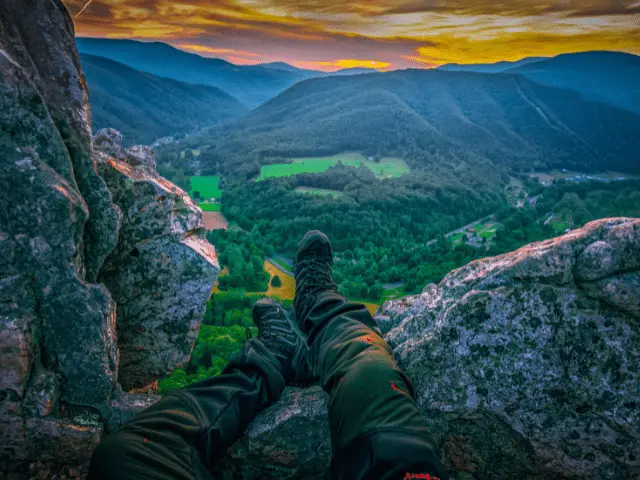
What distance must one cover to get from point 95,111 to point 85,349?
150 m

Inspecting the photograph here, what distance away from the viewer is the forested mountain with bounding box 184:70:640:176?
109688 mm

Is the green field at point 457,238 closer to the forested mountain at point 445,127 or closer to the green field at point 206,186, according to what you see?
the forested mountain at point 445,127

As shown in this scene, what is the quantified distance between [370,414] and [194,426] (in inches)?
51.6

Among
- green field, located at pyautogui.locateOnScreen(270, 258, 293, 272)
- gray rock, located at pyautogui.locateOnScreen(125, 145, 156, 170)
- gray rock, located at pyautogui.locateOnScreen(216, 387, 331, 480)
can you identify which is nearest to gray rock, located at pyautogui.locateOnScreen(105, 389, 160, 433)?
gray rock, located at pyautogui.locateOnScreen(216, 387, 331, 480)

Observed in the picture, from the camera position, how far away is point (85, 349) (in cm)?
348

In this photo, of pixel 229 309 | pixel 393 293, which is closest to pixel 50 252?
pixel 229 309

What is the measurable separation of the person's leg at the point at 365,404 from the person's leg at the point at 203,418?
38 centimetres

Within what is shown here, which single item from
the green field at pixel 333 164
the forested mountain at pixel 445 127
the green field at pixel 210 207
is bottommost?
the green field at pixel 210 207

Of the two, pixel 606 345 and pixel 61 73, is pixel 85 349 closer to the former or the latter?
pixel 61 73

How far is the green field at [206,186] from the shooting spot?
8506cm

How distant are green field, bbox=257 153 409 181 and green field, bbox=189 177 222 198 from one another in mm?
9979

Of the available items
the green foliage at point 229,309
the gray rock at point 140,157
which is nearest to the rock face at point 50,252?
the gray rock at point 140,157

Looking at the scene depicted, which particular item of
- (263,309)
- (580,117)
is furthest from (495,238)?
(580,117)

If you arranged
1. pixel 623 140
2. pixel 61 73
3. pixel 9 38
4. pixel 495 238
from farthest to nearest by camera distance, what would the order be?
pixel 623 140
pixel 495 238
pixel 61 73
pixel 9 38
